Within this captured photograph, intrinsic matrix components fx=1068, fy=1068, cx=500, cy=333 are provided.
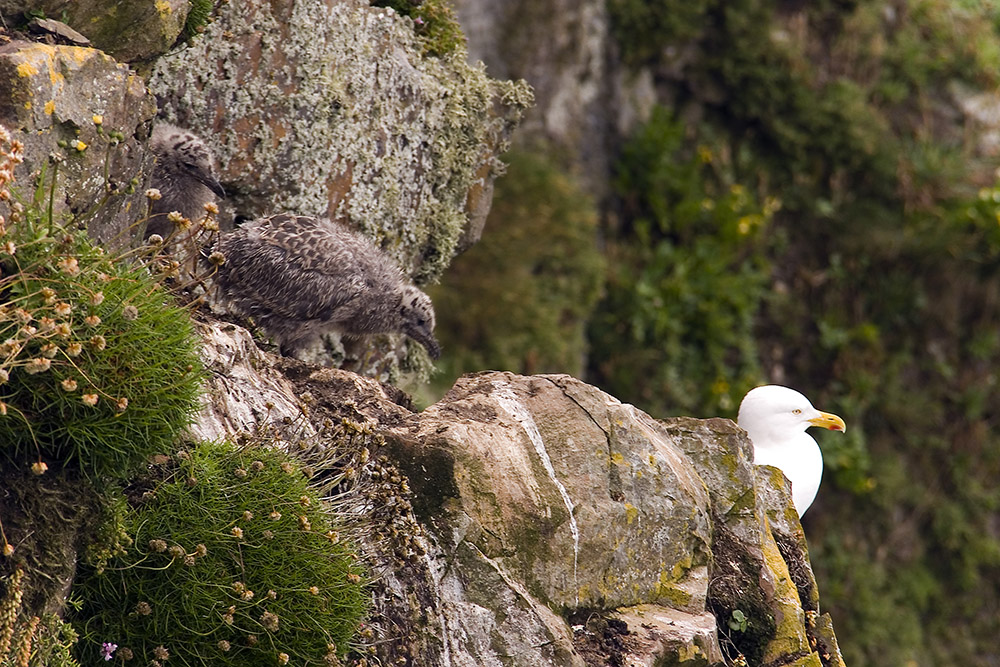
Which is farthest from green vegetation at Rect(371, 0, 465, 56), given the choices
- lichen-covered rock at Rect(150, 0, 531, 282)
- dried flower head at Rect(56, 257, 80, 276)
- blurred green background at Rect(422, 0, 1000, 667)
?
blurred green background at Rect(422, 0, 1000, 667)

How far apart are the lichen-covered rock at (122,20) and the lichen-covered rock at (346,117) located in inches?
13.7

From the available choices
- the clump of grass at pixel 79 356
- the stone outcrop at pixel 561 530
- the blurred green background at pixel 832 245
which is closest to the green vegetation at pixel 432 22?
the stone outcrop at pixel 561 530

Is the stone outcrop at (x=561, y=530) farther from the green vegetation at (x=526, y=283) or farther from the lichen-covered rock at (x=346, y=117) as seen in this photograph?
the green vegetation at (x=526, y=283)

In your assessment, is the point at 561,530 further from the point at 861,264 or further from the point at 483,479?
the point at 861,264

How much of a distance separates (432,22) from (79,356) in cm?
396

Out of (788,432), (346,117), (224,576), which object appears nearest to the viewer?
(224,576)

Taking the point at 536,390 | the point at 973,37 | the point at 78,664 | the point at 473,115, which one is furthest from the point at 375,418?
the point at 973,37

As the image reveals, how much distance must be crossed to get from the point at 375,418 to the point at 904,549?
9.70m

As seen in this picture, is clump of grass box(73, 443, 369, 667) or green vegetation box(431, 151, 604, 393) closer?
clump of grass box(73, 443, 369, 667)

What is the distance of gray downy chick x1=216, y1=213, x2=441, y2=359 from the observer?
5449 mm

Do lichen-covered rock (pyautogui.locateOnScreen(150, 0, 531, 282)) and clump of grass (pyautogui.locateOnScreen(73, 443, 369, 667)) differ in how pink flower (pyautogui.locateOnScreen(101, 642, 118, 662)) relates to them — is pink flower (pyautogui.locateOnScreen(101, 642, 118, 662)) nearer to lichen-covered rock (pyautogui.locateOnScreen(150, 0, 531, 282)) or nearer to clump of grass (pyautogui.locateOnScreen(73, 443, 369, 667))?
clump of grass (pyautogui.locateOnScreen(73, 443, 369, 667))

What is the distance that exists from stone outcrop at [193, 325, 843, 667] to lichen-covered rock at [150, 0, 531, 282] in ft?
4.89

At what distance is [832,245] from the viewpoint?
41.6 feet

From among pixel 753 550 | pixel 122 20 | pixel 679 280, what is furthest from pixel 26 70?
pixel 679 280
